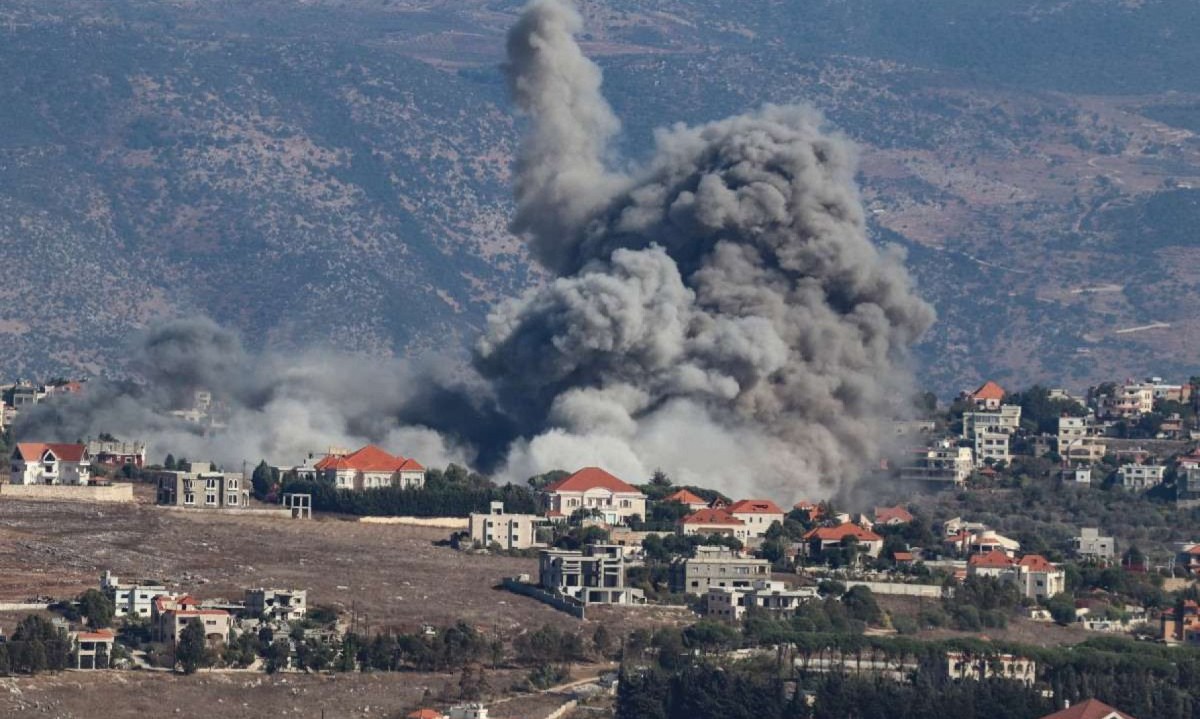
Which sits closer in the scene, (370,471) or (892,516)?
(370,471)

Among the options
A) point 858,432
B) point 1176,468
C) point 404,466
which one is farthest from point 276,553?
point 1176,468

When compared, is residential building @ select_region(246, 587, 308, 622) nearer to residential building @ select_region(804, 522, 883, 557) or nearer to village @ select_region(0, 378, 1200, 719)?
village @ select_region(0, 378, 1200, 719)

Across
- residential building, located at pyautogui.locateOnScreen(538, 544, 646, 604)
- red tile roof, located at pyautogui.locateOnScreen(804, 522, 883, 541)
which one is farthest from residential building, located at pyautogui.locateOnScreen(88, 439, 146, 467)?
residential building, located at pyautogui.locateOnScreen(538, 544, 646, 604)

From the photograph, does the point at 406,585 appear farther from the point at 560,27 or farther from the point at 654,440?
the point at 560,27

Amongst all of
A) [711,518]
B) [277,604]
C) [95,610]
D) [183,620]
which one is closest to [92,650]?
[183,620]

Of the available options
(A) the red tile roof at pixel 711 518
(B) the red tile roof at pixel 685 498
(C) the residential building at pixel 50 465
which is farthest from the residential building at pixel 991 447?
(C) the residential building at pixel 50 465

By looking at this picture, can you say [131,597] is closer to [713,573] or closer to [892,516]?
[713,573]
